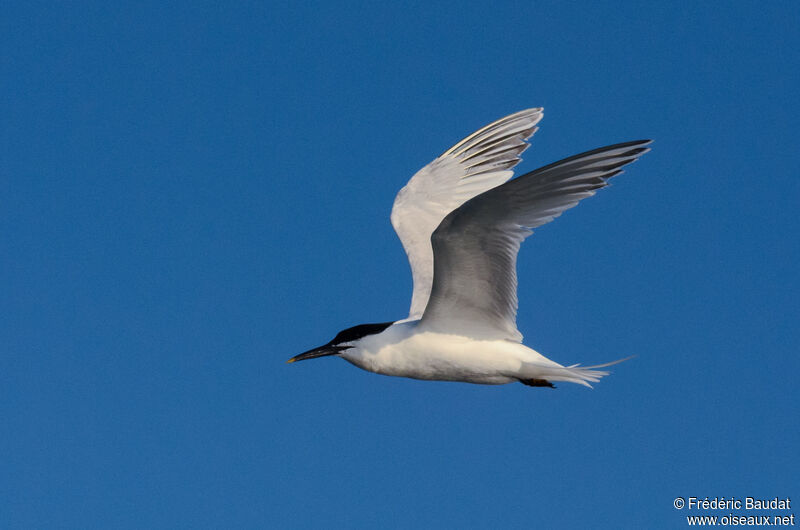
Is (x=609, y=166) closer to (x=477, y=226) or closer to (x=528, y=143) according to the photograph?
(x=477, y=226)

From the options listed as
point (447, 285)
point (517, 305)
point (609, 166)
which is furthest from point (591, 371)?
point (609, 166)

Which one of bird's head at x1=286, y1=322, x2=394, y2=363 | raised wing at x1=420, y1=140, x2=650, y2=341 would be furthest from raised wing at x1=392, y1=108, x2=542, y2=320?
raised wing at x1=420, y1=140, x2=650, y2=341

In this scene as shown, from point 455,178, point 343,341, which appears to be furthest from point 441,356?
point 455,178

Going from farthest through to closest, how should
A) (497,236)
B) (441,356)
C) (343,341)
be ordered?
(343,341), (441,356), (497,236)

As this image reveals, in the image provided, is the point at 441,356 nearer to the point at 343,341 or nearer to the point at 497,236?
the point at 343,341

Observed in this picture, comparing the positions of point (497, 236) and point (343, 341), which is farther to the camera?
point (343, 341)

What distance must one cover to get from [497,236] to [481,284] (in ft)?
2.22

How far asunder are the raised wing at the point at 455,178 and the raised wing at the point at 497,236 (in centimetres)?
184

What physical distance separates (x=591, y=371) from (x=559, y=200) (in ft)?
6.47

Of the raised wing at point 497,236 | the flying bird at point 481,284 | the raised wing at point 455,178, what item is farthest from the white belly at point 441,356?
the raised wing at point 455,178

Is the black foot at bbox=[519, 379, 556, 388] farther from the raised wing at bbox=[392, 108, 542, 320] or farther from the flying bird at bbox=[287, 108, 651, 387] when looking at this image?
the raised wing at bbox=[392, 108, 542, 320]

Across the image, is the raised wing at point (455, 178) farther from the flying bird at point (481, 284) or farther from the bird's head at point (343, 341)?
the bird's head at point (343, 341)

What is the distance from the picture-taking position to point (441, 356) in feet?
27.0

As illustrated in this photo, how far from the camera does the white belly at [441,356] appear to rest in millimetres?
8156
